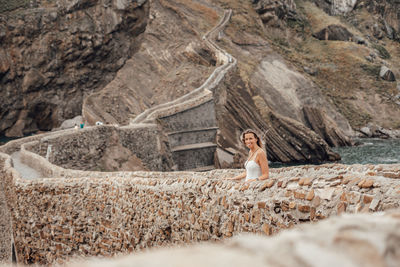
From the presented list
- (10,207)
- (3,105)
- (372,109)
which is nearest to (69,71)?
(3,105)

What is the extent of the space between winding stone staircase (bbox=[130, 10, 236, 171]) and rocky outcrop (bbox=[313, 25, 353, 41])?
29946 mm

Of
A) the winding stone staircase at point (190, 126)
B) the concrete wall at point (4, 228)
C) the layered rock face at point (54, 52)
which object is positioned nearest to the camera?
the concrete wall at point (4, 228)

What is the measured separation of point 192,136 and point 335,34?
34243 mm

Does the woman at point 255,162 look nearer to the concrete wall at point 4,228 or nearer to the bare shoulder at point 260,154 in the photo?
the bare shoulder at point 260,154

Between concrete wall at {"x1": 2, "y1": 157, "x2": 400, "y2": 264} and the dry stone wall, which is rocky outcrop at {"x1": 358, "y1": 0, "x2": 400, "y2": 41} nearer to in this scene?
concrete wall at {"x1": 2, "y1": 157, "x2": 400, "y2": 264}

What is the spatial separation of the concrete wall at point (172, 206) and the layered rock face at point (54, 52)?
150ft

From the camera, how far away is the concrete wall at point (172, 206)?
407 cm

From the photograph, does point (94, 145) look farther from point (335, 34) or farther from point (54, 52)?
point (335, 34)

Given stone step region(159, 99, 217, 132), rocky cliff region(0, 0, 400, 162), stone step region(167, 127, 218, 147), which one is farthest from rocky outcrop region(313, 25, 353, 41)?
stone step region(167, 127, 218, 147)

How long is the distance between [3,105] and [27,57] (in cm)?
716

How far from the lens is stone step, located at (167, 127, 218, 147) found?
2542 cm

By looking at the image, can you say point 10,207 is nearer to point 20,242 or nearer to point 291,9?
point 20,242

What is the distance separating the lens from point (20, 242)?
9.67 metres

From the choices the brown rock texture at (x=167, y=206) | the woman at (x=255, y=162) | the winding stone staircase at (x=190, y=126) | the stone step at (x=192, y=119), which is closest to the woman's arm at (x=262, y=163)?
the woman at (x=255, y=162)
